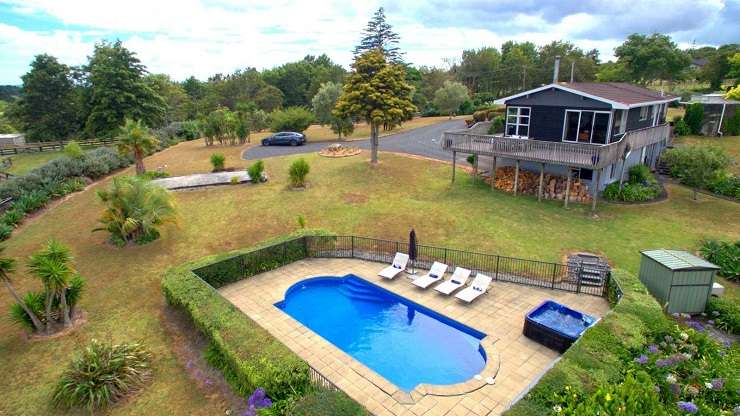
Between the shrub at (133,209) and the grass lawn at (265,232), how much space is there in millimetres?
809

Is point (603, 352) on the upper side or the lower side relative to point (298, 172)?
lower

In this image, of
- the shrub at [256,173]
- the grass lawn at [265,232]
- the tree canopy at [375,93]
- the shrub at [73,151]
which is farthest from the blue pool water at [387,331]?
the shrub at [73,151]

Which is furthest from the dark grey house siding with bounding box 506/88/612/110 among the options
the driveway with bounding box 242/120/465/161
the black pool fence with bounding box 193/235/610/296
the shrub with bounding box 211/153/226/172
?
the shrub with bounding box 211/153/226/172

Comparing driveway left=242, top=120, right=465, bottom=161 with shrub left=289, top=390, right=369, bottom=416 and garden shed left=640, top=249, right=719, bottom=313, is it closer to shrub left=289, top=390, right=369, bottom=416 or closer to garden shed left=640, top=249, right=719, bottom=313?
garden shed left=640, top=249, right=719, bottom=313

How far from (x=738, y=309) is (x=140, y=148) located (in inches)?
1189

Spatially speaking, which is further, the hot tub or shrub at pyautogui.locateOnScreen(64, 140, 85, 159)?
shrub at pyautogui.locateOnScreen(64, 140, 85, 159)

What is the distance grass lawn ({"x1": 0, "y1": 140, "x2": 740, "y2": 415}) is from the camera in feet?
35.0

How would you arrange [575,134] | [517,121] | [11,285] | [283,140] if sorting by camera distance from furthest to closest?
[283,140] → [517,121] → [575,134] → [11,285]

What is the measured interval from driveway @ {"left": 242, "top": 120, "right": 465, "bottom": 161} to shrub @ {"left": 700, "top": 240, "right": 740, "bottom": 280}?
1845 cm

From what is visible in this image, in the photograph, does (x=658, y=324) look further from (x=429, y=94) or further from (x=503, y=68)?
(x=503, y=68)

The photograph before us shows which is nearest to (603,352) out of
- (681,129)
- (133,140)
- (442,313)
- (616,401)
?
(616,401)

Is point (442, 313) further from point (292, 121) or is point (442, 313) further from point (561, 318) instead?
point (292, 121)

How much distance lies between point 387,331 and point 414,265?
3.60m

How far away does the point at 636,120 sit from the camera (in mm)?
24703
